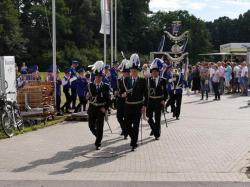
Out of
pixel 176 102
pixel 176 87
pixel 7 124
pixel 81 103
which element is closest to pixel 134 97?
pixel 7 124

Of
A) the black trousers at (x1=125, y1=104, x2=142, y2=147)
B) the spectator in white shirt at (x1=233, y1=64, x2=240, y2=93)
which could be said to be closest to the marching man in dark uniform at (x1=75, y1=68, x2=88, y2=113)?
the black trousers at (x1=125, y1=104, x2=142, y2=147)

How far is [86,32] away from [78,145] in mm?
72964

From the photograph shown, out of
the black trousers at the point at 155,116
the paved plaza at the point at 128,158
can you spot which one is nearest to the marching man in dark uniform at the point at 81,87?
the paved plaza at the point at 128,158

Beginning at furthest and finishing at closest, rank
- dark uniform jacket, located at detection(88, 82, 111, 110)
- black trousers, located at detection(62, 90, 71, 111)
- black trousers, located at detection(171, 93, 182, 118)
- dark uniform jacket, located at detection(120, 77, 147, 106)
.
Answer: black trousers, located at detection(62, 90, 71, 111)
black trousers, located at detection(171, 93, 182, 118)
dark uniform jacket, located at detection(120, 77, 147, 106)
dark uniform jacket, located at detection(88, 82, 111, 110)

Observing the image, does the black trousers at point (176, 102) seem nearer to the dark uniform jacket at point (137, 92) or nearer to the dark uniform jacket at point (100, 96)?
the dark uniform jacket at point (137, 92)

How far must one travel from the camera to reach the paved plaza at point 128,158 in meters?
8.80

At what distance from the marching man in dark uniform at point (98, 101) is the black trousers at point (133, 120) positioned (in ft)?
1.74

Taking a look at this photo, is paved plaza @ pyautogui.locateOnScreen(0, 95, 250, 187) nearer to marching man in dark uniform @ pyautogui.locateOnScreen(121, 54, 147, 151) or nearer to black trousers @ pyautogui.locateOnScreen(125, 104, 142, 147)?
black trousers @ pyautogui.locateOnScreen(125, 104, 142, 147)

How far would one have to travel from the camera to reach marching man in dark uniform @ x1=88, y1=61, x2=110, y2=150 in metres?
11.8

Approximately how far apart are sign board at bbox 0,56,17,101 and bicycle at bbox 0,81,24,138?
0.85 meters

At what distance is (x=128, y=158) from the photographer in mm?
10828

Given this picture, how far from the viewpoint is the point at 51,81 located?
18531 millimetres

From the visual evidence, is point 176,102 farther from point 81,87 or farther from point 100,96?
point 100,96

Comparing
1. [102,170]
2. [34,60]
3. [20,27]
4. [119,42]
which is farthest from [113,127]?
[119,42]
